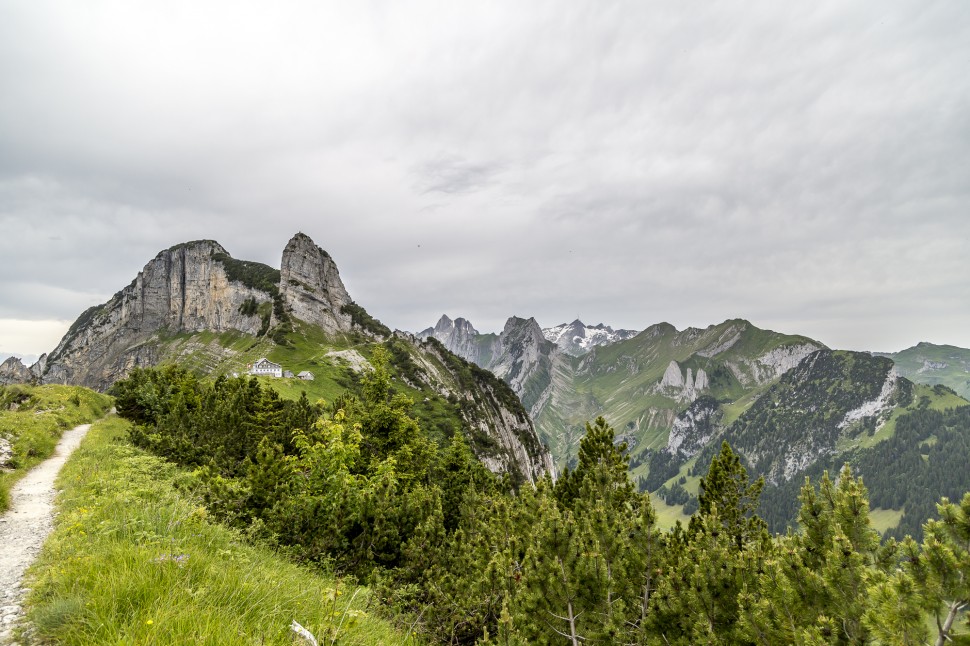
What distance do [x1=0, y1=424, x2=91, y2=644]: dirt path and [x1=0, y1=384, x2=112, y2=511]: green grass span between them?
47 centimetres

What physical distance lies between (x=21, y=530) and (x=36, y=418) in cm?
2817

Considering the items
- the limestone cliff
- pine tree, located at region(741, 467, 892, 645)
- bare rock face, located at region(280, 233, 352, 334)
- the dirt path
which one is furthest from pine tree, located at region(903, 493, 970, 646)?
bare rock face, located at region(280, 233, 352, 334)

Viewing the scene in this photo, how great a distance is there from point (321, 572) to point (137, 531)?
5.91 metres

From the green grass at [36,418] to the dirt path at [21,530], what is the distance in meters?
0.47

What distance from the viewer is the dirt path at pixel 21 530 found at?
5796 millimetres

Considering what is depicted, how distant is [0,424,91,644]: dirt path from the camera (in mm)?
5796

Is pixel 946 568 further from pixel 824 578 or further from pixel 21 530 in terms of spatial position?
pixel 21 530

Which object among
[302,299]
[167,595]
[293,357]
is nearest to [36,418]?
[167,595]

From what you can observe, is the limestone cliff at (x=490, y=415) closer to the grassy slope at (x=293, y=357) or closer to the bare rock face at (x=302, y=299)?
the bare rock face at (x=302, y=299)

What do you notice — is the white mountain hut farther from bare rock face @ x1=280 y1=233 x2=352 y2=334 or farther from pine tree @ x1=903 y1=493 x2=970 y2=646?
pine tree @ x1=903 y1=493 x2=970 y2=646

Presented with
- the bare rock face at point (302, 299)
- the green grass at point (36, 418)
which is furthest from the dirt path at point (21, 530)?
the bare rock face at point (302, 299)

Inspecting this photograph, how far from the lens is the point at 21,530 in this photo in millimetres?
10211

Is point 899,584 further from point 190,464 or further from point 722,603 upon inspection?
point 190,464

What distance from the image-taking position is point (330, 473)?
48.6 ft
